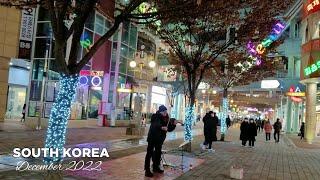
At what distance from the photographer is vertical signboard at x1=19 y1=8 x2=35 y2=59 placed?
2475cm

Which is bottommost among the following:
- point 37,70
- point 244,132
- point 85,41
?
point 244,132

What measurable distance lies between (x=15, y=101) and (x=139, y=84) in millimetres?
12835

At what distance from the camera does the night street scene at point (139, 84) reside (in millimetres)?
9297

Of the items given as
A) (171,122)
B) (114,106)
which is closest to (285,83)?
(114,106)

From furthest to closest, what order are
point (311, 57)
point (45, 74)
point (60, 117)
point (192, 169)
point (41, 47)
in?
point (311, 57)
point (41, 47)
point (45, 74)
point (192, 169)
point (60, 117)

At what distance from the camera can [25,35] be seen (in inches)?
984

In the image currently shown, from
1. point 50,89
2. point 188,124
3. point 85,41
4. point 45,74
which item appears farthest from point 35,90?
point 188,124

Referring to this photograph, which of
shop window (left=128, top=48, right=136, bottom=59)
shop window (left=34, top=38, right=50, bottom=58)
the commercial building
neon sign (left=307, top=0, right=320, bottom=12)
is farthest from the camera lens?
shop window (left=128, top=48, right=136, bottom=59)

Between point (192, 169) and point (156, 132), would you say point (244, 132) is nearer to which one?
point (192, 169)

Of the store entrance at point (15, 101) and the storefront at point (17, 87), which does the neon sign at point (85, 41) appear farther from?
the store entrance at point (15, 101)

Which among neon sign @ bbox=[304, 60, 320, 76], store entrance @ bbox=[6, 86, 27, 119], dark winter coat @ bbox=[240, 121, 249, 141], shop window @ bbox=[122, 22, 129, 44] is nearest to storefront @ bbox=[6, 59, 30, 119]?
store entrance @ bbox=[6, 86, 27, 119]

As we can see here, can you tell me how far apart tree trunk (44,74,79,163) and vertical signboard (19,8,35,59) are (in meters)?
17.4

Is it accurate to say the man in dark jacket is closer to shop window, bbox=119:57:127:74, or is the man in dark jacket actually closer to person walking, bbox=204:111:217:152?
person walking, bbox=204:111:217:152

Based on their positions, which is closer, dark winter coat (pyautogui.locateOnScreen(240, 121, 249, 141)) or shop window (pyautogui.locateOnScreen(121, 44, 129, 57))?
dark winter coat (pyautogui.locateOnScreen(240, 121, 249, 141))
